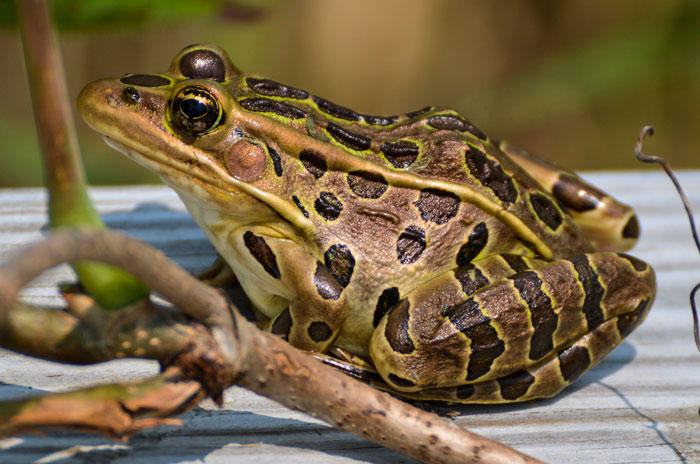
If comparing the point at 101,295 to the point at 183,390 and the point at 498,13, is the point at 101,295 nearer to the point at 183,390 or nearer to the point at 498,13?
the point at 183,390

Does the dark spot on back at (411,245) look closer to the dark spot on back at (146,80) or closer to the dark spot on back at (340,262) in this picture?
the dark spot on back at (340,262)

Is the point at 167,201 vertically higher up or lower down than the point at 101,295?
lower down

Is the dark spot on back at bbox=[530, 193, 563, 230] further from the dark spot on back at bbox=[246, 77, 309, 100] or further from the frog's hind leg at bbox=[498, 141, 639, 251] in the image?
the dark spot on back at bbox=[246, 77, 309, 100]

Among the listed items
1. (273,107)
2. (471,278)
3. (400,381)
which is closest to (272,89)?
(273,107)

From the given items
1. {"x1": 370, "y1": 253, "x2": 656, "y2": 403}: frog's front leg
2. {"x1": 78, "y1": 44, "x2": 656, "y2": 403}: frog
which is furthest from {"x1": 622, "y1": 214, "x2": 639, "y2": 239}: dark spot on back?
{"x1": 370, "y1": 253, "x2": 656, "y2": 403}: frog's front leg

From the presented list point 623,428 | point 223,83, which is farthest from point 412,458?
point 223,83

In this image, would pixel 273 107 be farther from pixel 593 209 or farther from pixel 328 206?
pixel 593 209
